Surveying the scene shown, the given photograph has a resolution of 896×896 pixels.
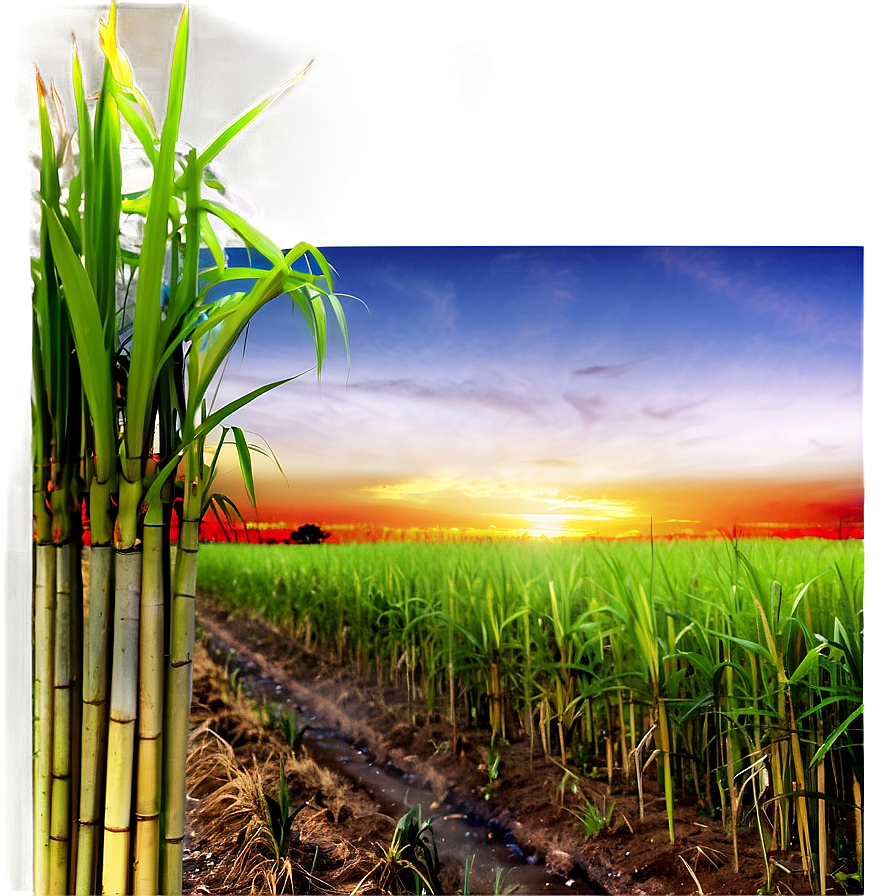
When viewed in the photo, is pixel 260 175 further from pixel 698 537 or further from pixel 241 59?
pixel 698 537

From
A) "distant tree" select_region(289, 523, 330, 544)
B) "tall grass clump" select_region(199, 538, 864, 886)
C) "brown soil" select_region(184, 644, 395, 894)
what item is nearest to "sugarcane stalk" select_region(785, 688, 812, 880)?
"tall grass clump" select_region(199, 538, 864, 886)

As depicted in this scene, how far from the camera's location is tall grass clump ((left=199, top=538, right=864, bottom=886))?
54.4 inches

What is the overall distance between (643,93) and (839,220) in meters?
0.69

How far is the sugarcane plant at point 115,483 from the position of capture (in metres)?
0.98

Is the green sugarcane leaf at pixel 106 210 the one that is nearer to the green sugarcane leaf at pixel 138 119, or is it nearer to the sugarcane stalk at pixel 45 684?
the green sugarcane leaf at pixel 138 119

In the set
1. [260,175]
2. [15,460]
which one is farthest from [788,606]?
[15,460]

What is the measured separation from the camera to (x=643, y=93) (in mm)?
1081

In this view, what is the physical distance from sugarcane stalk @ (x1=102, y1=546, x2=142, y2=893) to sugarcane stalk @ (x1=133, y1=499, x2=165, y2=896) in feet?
0.05

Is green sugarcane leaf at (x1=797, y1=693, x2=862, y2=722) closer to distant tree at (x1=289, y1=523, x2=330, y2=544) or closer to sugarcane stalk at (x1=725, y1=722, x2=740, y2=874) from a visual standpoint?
sugarcane stalk at (x1=725, y1=722, x2=740, y2=874)

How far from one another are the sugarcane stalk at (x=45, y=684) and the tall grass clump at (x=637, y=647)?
43 cm

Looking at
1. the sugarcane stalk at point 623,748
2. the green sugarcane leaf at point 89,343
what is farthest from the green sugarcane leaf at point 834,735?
the green sugarcane leaf at point 89,343

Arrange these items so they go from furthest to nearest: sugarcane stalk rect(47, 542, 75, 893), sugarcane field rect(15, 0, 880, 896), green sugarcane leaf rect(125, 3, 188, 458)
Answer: sugarcane field rect(15, 0, 880, 896), sugarcane stalk rect(47, 542, 75, 893), green sugarcane leaf rect(125, 3, 188, 458)

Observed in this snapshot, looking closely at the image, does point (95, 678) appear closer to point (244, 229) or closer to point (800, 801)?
point (244, 229)

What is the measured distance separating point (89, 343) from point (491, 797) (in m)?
1.33
